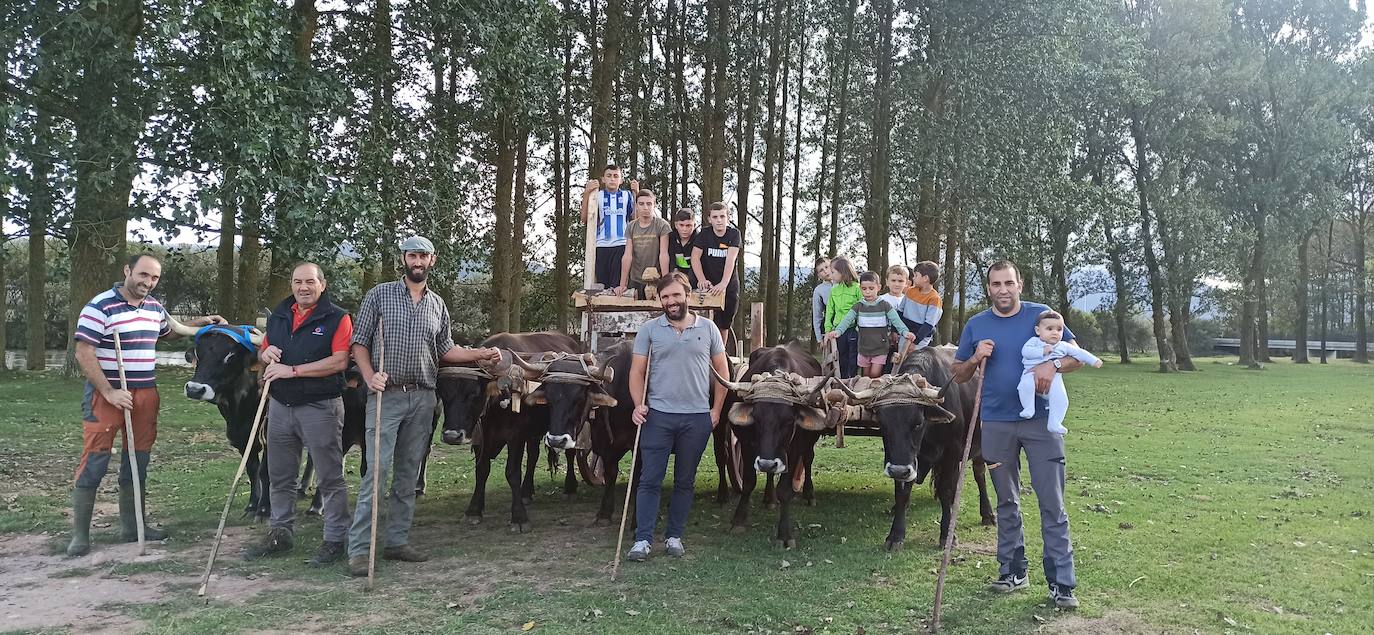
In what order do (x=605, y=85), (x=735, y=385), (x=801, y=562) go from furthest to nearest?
(x=605, y=85) < (x=735, y=385) < (x=801, y=562)

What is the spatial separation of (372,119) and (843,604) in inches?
467

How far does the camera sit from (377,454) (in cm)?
662

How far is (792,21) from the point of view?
27594 millimetres

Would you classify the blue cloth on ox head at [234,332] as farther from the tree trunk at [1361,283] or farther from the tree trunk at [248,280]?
the tree trunk at [1361,283]

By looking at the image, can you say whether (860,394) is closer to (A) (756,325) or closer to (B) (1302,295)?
(A) (756,325)

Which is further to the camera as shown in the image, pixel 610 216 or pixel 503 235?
pixel 503 235

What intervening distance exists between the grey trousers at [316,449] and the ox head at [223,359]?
1110mm

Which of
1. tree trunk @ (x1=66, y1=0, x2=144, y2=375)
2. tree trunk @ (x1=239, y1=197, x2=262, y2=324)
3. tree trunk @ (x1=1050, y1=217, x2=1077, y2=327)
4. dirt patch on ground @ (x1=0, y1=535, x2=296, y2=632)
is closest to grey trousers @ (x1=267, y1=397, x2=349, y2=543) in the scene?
dirt patch on ground @ (x1=0, y1=535, x2=296, y2=632)

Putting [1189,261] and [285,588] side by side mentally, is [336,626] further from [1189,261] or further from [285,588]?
[1189,261]

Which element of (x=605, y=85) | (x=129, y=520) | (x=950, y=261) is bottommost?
(x=129, y=520)

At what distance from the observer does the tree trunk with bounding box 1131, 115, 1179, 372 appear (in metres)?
38.0

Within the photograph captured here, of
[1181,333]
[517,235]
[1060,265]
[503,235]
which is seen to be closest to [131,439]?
[503,235]

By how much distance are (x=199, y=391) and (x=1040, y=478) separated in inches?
265

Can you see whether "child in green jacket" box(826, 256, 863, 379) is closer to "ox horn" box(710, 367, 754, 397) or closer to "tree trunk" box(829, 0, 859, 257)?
"ox horn" box(710, 367, 754, 397)
